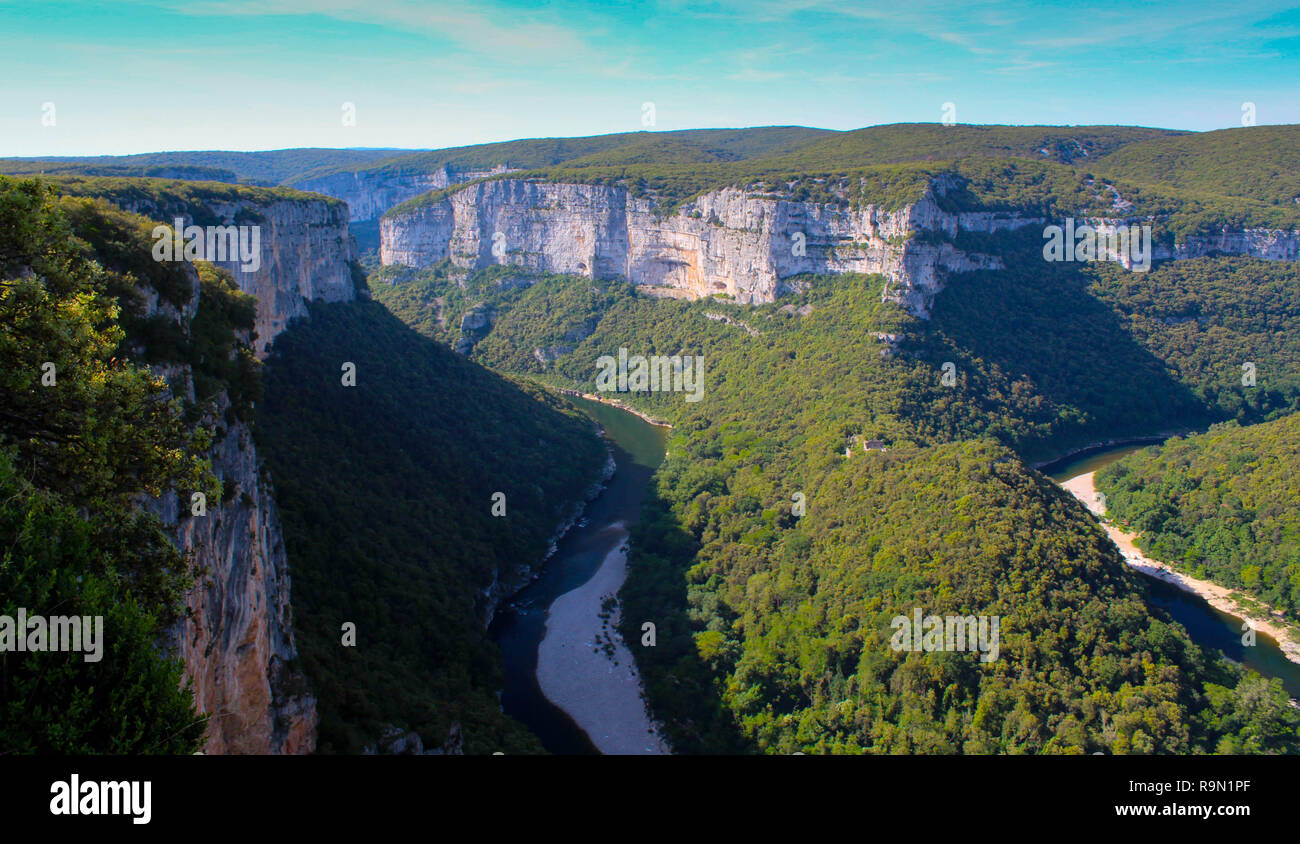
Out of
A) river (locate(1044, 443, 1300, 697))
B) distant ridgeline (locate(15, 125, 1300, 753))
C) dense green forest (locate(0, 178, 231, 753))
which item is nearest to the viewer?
dense green forest (locate(0, 178, 231, 753))

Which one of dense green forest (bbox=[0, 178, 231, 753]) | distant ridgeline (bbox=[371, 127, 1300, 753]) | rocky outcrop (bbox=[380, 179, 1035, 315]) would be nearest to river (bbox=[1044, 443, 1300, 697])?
distant ridgeline (bbox=[371, 127, 1300, 753])

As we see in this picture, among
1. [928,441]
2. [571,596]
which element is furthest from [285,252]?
[928,441]

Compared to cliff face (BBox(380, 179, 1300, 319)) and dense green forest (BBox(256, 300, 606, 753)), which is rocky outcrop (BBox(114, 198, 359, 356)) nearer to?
dense green forest (BBox(256, 300, 606, 753))

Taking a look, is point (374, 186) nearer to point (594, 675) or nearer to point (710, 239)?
point (710, 239)

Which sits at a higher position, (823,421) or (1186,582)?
(823,421)

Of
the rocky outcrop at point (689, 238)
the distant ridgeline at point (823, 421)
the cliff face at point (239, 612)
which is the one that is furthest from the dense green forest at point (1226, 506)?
the cliff face at point (239, 612)

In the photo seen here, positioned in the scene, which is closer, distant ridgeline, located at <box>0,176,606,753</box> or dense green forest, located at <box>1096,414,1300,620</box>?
distant ridgeline, located at <box>0,176,606,753</box>

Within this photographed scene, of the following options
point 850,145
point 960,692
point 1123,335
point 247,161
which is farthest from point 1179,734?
point 247,161
